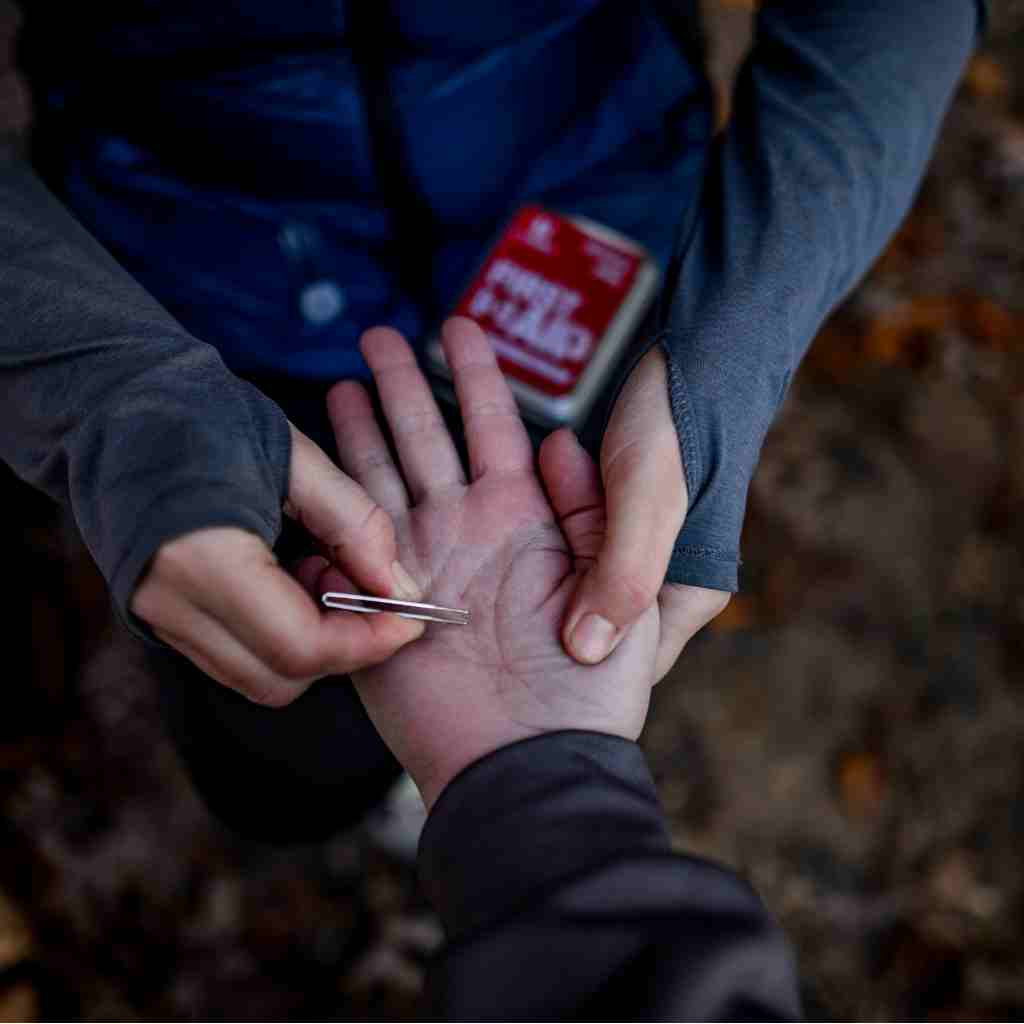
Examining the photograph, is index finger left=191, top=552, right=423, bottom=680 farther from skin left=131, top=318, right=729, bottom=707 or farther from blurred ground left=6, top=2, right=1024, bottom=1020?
blurred ground left=6, top=2, right=1024, bottom=1020

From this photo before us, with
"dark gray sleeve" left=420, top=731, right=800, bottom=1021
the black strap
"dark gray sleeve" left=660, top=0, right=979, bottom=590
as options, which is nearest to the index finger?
"dark gray sleeve" left=420, top=731, right=800, bottom=1021

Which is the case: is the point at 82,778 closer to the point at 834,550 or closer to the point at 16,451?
the point at 16,451

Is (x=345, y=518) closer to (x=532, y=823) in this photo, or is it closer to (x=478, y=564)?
(x=478, y=564)

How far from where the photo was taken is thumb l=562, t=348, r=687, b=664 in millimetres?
931

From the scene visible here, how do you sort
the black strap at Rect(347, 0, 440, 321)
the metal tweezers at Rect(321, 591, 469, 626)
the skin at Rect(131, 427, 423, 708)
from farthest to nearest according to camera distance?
1. the black strap at Rect(347, 0, 440, 321)
2. the metal tweezers at Rect(321, 591, 469, 626)
3. the skin at Rect(131, 427, 423, 708)

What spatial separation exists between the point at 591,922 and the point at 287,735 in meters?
0.67

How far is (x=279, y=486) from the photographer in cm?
94

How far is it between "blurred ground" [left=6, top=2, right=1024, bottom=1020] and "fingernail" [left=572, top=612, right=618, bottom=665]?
3.13 feet

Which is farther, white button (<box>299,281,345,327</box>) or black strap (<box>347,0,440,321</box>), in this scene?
white button (<box>299,281,345,327</box>)

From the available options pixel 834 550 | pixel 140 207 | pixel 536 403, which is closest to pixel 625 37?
pixel 536 403

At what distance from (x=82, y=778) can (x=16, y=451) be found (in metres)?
1.00

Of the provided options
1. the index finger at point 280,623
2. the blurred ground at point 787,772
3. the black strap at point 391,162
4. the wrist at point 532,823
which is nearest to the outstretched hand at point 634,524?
the wrist at point 532,823

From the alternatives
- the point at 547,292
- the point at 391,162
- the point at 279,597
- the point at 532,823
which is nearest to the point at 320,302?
the point at 391,162

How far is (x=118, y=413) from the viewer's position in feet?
2.91
